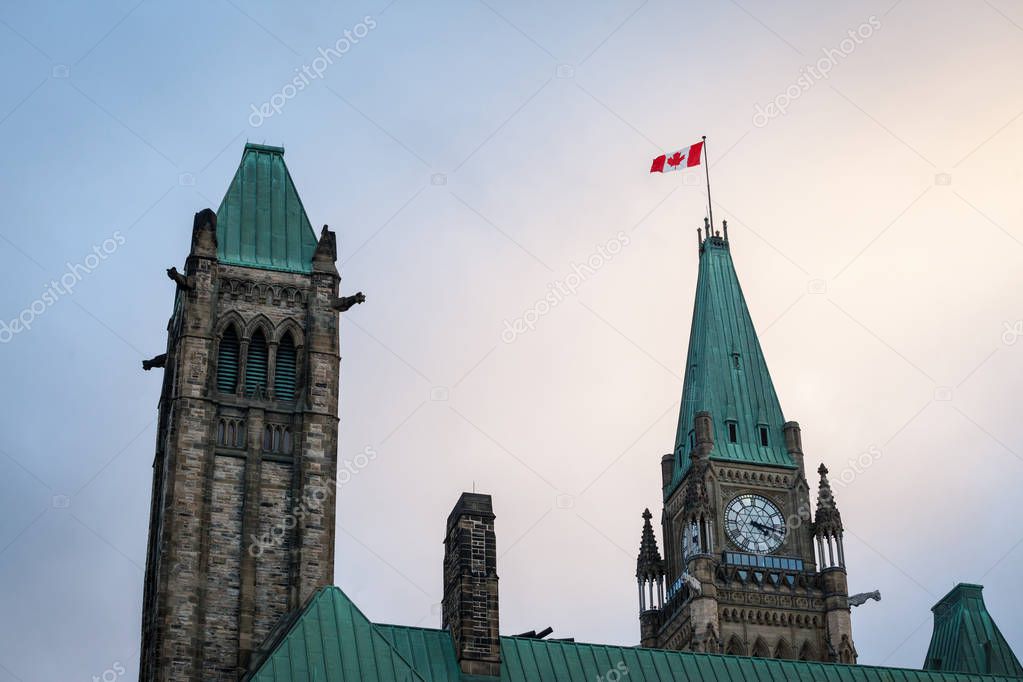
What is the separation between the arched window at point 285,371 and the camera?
64.4m

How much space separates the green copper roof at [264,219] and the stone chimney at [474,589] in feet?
42.7

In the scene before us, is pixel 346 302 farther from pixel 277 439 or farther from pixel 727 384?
pixel 727 384

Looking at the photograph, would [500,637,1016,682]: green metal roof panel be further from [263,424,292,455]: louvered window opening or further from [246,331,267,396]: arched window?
[246,331,267,396]: arched window

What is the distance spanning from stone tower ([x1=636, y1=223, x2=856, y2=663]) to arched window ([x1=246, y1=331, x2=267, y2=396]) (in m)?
43.0

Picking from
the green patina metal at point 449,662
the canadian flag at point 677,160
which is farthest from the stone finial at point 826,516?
the green patina metal at point 449,662

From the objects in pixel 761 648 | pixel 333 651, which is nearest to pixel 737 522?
pixel 761 648

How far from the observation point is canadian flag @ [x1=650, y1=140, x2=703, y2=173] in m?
105

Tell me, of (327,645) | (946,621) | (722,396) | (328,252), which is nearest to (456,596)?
(327,645)

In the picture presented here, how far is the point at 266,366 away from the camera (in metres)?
64.6

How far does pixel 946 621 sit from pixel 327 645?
122 feet

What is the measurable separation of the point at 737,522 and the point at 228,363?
163 feet

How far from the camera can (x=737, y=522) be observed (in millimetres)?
108000

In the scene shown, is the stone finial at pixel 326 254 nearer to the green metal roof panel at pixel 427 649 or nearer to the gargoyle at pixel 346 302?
the gargoyle at pixel 346 302

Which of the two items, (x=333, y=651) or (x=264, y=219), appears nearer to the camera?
(x=333, y=651)
